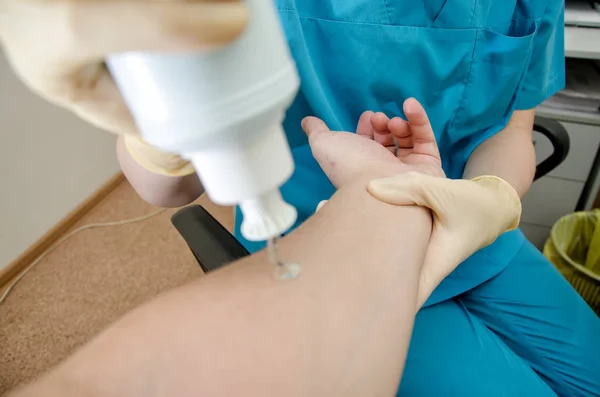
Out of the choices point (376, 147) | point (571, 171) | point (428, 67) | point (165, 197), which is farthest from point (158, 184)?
point (571, 171)

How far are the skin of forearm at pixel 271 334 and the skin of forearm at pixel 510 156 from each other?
15.9 inches

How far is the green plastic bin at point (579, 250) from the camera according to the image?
3.75 ft

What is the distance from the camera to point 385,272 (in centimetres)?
40

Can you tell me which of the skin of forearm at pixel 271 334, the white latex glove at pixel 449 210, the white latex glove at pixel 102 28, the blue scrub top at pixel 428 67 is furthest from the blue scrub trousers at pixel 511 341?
the white latex glove at pixel 102 28

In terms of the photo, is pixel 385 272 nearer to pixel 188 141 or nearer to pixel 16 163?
pixel 188 141

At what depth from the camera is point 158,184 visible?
642mm

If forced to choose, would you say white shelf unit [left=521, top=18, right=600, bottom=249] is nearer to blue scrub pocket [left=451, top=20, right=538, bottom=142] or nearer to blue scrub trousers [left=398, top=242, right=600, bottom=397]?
blue scrub pocket [left=451, top=20, right=538, bottom=142]

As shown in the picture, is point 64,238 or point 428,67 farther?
point 64,238

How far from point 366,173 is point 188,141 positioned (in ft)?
1.10

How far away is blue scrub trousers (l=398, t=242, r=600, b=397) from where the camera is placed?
59 cm

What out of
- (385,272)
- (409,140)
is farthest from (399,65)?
(385,272)

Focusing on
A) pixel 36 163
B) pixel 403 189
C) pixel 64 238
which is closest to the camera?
pixel 403 189

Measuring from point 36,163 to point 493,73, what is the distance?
154 cm

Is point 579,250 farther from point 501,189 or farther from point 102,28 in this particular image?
point 102,28
